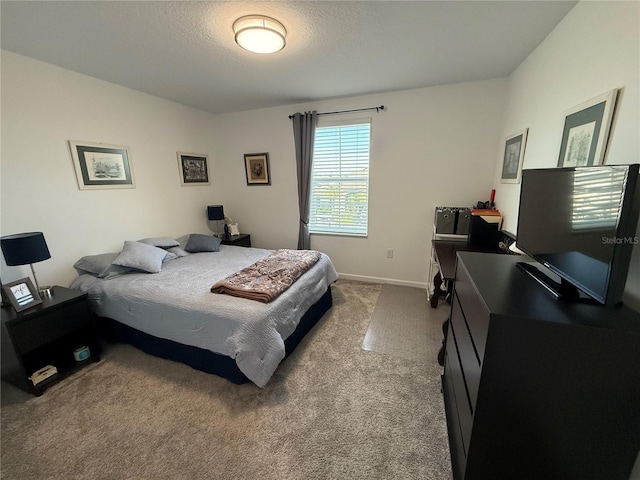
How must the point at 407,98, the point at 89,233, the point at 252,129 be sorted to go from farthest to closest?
1. the point at 252,129
2. the point at 407,98
3. the point at 89,233

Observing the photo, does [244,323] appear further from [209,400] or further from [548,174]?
[548,174]

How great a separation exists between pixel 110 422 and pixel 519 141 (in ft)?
12.2

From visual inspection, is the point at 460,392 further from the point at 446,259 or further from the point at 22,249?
the point at 22,249

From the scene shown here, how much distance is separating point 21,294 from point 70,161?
4.22ft

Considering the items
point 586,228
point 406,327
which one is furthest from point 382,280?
point 586,228

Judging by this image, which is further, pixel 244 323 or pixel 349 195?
pixel 349 195

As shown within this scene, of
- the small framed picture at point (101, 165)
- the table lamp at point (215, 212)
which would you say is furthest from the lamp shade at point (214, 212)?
the small framed picture at point (101, 165)

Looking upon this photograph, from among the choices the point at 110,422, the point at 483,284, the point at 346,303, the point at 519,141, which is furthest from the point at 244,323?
the point at 519,141

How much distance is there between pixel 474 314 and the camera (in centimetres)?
104

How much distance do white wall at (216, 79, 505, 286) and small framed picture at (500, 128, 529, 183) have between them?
37 centimetres

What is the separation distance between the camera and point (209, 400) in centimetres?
172

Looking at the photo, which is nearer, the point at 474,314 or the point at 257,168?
the point at 474,314

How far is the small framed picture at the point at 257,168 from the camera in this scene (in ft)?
12.4

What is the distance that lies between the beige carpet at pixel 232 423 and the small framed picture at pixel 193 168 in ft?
7.77
